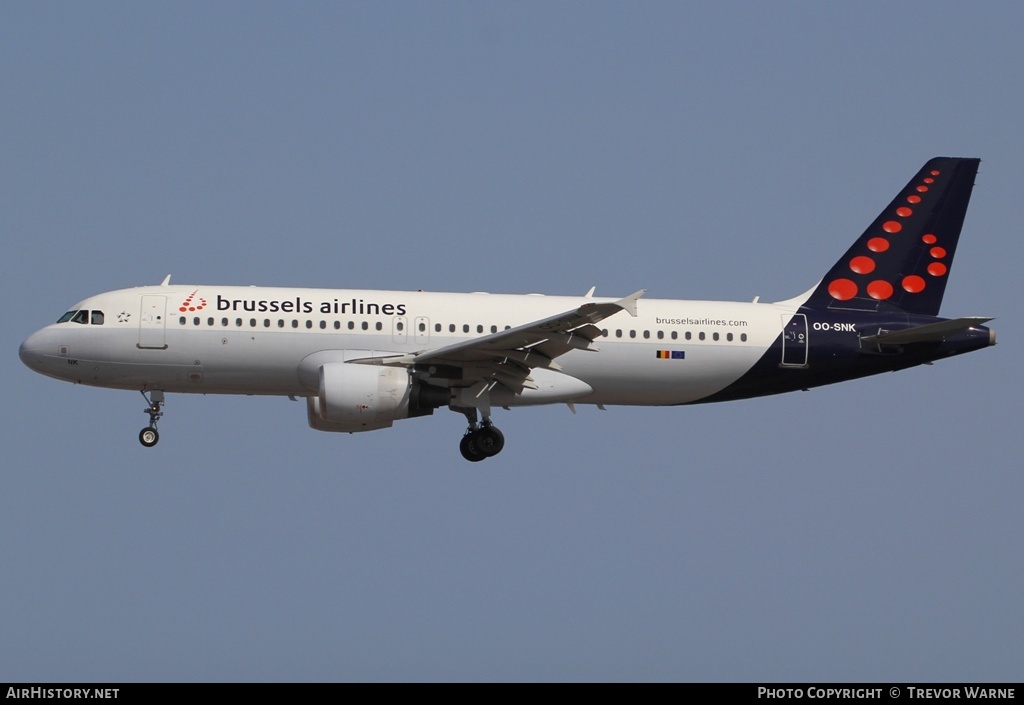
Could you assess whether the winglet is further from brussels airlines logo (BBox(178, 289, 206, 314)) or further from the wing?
brussels airlines logo (BBox(178, 289, 206, 314))

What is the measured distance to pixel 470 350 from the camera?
3809cm

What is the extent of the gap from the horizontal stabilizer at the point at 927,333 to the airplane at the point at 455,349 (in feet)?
0.14

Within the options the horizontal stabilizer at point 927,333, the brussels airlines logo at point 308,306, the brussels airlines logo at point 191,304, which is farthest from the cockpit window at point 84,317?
the horizontal stabilizer at point 927,333

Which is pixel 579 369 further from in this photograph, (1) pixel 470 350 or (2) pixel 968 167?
(2) pixel 968 167

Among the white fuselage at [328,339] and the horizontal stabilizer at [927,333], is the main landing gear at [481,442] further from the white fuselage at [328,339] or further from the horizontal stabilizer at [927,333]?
the horizontal stabilizer at [927,333]

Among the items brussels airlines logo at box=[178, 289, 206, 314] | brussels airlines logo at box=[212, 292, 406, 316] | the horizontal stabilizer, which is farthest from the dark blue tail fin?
brussels airlines logo at box=[178, 289, 206, 314]

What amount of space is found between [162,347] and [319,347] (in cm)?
388

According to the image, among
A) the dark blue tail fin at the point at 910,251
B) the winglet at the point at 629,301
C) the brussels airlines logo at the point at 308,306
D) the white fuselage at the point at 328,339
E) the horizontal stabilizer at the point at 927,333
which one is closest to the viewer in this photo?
the winglet at the point at 629,301

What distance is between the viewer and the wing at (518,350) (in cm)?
3688

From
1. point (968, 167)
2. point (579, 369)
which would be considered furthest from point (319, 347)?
point (968, 167)

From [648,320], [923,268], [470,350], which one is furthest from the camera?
[923,268]

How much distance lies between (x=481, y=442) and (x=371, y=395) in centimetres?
347

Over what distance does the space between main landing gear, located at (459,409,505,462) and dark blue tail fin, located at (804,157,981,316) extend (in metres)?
9.40

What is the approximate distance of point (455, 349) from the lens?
3809cm
